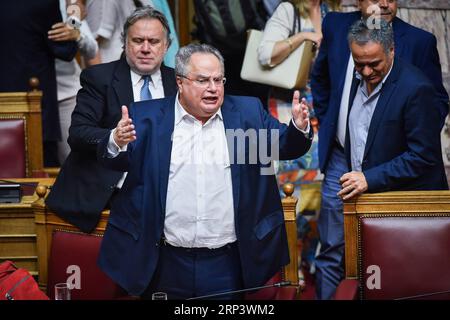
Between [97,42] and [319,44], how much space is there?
1.21m

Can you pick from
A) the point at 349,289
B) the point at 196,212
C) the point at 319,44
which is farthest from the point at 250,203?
the point at 319,44

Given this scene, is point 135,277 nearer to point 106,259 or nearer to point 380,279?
point 106,259

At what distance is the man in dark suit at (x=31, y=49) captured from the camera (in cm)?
564

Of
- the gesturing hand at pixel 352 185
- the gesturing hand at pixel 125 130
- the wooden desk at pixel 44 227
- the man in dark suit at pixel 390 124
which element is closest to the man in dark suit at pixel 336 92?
the man in dark suit at pixel 390 124

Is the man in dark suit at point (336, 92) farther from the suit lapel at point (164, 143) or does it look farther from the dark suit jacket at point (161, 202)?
the suit lapel at point (164, 143)

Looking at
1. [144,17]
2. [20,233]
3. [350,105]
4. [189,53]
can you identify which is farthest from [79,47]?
[189,53]

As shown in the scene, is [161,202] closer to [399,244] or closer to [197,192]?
[197,192]

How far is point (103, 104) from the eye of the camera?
178 inches

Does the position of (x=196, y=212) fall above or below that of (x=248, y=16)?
below

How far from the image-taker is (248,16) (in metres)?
5.91

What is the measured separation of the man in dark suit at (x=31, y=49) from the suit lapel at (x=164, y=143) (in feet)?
5.77
